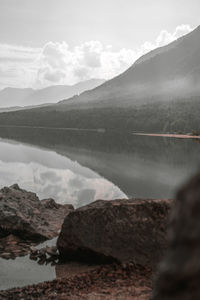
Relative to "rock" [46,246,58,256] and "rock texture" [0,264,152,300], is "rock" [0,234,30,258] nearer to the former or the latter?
"rock" [46,246,58,256]

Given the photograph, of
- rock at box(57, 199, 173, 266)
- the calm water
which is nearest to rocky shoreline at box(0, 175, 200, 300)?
rock at box(57, 199, 173, 266)

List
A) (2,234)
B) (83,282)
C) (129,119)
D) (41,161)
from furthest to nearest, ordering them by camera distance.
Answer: (129,119) < (41,161) < (2,234) < (83,282)

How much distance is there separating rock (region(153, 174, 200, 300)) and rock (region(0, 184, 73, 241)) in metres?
12.9

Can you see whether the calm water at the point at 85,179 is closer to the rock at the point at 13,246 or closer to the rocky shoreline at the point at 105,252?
the rock at the point at 13,246

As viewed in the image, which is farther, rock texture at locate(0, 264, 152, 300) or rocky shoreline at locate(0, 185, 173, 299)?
rocky shoreline at locate(0, 185, 173, 299)

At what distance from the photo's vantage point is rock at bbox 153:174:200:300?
7.04 ft

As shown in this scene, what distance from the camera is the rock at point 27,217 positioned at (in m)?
14.5

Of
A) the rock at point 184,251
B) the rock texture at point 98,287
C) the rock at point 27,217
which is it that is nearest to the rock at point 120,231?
the rock texture at point 98,287

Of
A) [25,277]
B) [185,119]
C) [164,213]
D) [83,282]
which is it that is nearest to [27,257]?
[25,277]

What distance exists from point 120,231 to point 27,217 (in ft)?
18.6

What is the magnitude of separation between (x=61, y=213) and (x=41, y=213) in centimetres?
141

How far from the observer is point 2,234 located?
14.5 meters

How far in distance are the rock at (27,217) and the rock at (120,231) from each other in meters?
3.18

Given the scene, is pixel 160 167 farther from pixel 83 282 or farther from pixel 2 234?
pixel 83 282
